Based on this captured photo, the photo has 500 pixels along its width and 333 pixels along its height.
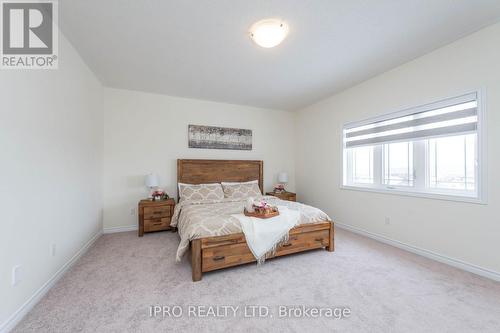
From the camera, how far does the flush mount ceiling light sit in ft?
6.27

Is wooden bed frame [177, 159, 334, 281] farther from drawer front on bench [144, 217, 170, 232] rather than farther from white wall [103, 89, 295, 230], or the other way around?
drawer front on bench [144, 217, 170, 232]

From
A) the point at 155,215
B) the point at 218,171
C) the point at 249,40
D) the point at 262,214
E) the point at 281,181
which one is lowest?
the point at 155,215

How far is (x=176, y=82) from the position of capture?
3303mm

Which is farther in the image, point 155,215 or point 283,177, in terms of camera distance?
point 283,177

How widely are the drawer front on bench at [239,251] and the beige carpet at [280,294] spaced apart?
0.11 meters

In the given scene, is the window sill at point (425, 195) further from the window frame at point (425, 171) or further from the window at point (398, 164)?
the window at point (398, 164)

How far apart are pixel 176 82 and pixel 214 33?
1.47m

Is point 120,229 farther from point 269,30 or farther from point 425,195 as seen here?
point 425,195

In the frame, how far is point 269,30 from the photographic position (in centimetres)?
192

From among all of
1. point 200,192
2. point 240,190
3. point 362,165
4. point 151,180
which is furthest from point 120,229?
point 362,165

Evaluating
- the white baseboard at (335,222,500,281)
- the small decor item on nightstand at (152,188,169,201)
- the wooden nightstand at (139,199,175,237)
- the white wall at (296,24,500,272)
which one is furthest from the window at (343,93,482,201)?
the small decor item on nightstand at (152,188,169,201)

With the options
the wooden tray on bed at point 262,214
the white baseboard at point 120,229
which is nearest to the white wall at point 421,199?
the wooden tray on bed at point 262,214

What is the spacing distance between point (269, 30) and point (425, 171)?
269 cm

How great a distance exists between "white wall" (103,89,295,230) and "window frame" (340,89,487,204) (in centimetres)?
233
